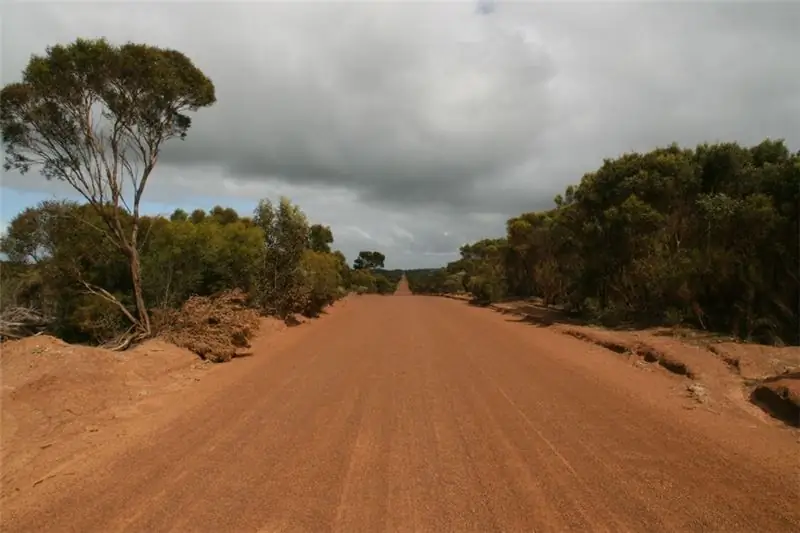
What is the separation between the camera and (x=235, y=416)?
8.02m

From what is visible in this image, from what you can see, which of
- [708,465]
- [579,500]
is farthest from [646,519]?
[708,465]

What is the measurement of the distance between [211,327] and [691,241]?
15.7 meters

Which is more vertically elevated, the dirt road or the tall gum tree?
the tall gum tree

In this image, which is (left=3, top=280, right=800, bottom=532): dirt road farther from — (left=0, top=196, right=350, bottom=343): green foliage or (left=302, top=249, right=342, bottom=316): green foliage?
(left=302, top=249, right=342, bottom=316): green foliage

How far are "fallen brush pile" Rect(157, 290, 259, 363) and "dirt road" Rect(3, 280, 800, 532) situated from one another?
3.24 metres

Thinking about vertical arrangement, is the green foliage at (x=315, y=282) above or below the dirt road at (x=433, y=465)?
above

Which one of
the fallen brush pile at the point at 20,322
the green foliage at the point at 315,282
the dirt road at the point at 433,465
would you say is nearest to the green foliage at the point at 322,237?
the green foliage at the point at 315,282

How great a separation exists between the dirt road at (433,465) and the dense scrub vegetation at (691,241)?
755 cm

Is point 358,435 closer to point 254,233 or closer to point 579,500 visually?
point 579,500

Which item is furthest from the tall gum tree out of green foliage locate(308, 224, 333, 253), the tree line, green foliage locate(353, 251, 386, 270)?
green foliage locate(353, 251, 386, 270)

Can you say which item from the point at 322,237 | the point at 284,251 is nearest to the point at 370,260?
the point at 322,237

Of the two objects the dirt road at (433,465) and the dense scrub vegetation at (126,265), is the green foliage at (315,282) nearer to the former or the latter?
the dense scrub vegetation at (126,265)

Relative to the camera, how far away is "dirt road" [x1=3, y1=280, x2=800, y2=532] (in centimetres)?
468

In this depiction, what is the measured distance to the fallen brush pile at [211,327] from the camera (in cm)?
1348
